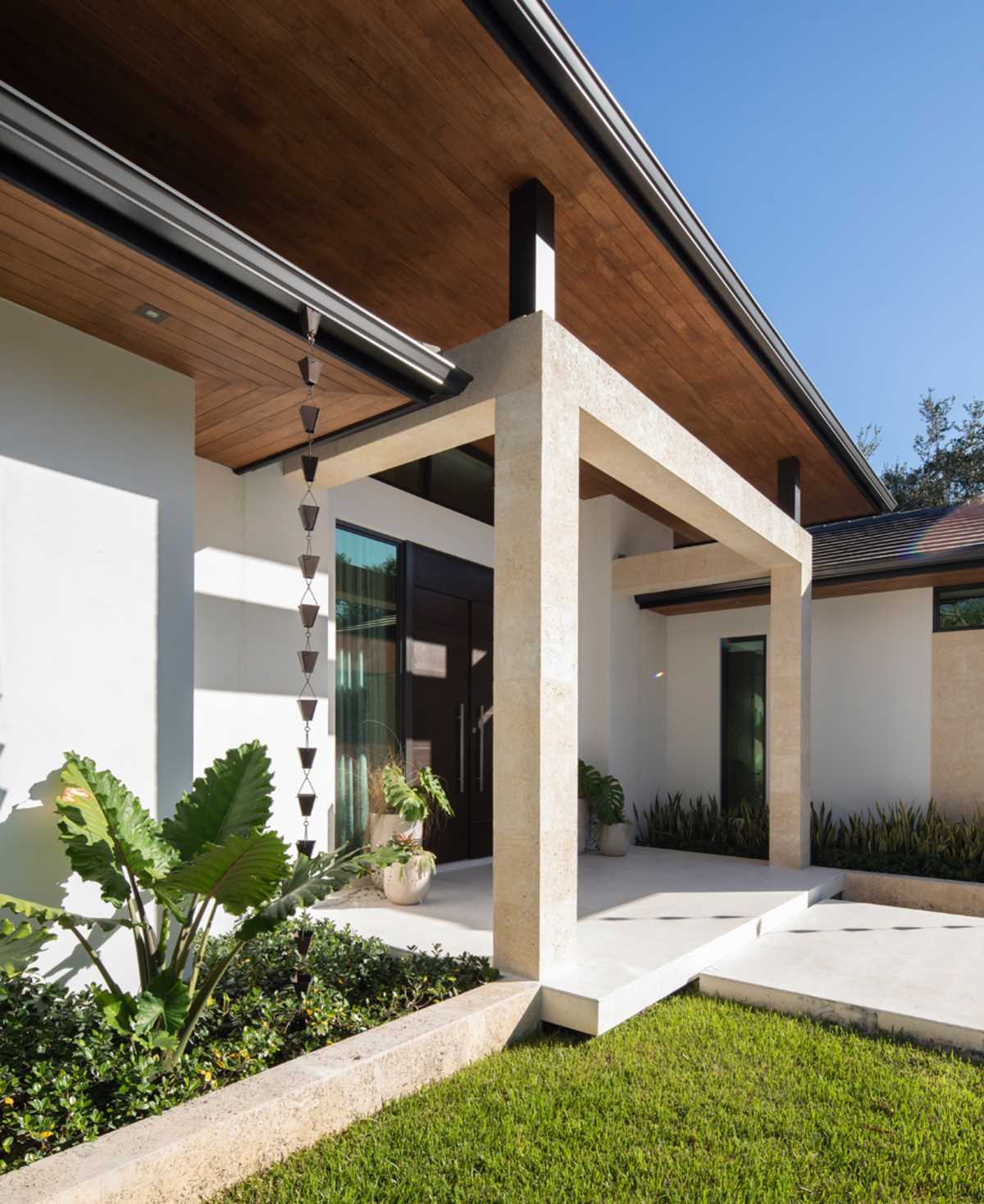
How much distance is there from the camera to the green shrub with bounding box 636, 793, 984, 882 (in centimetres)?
804

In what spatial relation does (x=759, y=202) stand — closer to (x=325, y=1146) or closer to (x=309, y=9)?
(x=309, y=9)

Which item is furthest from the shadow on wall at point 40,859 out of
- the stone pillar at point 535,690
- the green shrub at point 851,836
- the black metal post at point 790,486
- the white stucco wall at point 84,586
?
the black metal post at point 790,486

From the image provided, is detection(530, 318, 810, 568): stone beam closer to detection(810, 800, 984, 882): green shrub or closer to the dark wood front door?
the dark wood front door

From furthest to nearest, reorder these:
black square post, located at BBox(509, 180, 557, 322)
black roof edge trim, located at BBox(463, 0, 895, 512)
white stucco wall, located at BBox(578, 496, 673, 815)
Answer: white stucco wall, located at BBox(578, 496, 673, 815) < black square post, located at BBox(509, 180, 557, 322) < black roof edge trim, located at BBox(463, 0, 895, 512)

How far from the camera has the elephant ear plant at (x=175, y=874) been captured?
3.04 meters

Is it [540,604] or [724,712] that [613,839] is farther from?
[540,604]

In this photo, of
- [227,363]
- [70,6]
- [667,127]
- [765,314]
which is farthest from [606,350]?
[667,127]

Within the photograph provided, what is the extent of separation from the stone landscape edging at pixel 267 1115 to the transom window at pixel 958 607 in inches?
291

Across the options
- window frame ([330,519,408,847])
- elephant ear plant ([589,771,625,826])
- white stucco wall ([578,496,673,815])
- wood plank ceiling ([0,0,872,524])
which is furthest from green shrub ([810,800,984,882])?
wood plank ceiling ([0,0,872,524])

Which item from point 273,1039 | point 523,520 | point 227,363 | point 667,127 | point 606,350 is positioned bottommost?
point 273,1039

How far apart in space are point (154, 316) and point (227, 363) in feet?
1.76

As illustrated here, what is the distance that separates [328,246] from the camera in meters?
5.13

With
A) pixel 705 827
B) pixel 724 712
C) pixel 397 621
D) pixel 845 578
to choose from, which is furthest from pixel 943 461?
pixel 397 621

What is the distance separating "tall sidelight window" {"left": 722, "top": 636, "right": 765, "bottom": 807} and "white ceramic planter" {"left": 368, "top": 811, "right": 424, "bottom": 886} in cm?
516
